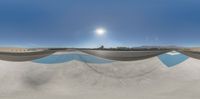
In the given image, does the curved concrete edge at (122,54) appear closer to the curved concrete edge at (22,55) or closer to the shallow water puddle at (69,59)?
the shallow water puddle at (69,59)

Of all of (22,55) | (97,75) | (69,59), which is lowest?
(97,75)

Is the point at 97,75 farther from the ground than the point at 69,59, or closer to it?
closer to it

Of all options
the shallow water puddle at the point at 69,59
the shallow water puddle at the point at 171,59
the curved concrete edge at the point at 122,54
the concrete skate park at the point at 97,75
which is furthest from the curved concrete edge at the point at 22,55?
the shallow water puddle at the point at 171,59

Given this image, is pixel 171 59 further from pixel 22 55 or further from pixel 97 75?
pixel 22 55

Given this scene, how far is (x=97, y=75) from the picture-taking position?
559 centimetres

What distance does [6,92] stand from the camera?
477 centimetres

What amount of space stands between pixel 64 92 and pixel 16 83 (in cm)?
131

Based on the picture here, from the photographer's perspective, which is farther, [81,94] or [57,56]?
[57,56]

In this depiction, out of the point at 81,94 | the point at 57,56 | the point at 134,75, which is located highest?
the point at 57,56

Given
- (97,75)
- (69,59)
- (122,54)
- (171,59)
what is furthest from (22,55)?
(171,59)

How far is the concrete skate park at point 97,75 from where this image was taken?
475 centimetres

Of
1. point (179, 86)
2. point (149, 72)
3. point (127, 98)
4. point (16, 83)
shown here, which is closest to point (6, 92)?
point (16, 83)

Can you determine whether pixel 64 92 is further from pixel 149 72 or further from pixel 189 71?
pixel 189 71

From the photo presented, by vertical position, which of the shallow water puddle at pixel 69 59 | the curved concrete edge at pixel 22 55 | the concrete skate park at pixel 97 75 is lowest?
the concrete skate park at pixel 97 75
